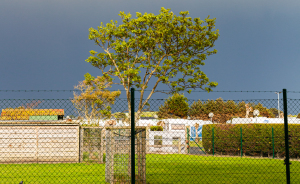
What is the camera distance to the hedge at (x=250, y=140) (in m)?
16.0

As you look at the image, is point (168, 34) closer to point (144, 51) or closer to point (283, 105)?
point (144, 51)

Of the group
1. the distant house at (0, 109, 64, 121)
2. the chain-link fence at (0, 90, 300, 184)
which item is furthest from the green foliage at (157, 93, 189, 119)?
the distant house at (0, 109, 64, 121)

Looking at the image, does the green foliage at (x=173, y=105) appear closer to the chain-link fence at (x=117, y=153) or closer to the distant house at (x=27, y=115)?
the chain-link fence at (x=117, y=153)

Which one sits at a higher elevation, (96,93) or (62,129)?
(96,93)

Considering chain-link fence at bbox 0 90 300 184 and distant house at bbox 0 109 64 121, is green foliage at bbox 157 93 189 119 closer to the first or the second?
chain-link fence at bbox 0 90 300 184

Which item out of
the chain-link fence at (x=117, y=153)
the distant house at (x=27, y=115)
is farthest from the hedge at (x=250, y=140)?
the distant house at (x=27, y=115)

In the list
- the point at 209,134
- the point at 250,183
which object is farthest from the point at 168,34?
the point at 250,183

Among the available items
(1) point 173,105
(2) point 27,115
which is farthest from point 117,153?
(1) point 173,105

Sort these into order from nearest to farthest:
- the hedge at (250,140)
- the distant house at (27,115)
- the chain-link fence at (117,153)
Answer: the chain-link fence at (117,153) < the distant house at (27,115) < the hedge at (250,140)

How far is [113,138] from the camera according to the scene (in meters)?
7.15

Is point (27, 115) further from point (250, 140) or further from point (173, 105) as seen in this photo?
point (250, 140)

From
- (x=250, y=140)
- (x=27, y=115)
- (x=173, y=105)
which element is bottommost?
(x=250, y=140)

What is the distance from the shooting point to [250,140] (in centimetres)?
1744

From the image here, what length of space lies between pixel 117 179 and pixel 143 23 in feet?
58.7
